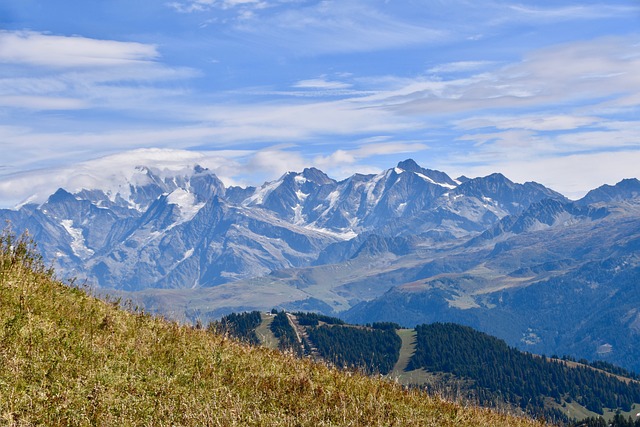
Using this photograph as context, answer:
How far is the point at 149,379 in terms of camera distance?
12.5 meters

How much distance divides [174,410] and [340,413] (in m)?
3.29

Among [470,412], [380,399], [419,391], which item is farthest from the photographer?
[419,391]

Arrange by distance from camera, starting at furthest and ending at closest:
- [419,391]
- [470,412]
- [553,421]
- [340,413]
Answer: [553,421], [419,391], [470,412], [340,413]

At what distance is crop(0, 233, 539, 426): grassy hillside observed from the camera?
1095 cm

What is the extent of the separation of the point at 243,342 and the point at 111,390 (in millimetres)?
6654

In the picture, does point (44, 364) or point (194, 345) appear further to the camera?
point (194, 345)

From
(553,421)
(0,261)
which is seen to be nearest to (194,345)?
(0,261)

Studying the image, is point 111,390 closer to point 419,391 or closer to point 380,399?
point 380,399

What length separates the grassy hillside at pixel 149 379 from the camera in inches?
431

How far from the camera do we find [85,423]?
10305mm

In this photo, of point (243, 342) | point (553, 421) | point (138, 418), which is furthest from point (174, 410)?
point (553, 421)

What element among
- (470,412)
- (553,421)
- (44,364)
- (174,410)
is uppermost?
(44,364)

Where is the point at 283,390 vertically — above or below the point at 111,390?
below

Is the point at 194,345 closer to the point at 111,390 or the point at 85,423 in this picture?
the point at 111,390
